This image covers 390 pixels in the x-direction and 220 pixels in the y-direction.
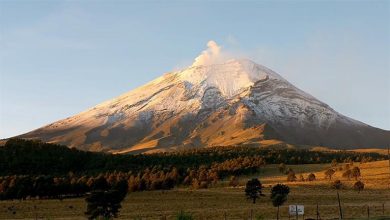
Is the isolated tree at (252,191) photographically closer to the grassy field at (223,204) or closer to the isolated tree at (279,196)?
the grassy field at (223,204)

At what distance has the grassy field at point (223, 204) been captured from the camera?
2320 inches

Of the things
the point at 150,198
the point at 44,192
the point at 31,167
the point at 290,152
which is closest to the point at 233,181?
the point at 150,198

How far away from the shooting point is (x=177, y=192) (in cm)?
9444

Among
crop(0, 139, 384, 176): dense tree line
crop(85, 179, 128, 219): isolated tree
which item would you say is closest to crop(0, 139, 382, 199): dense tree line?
crop(0, 139, 384, 176): dense tree line

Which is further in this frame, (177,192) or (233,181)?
(233,181)

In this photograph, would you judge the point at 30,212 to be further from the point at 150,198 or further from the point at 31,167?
the point at 31,167

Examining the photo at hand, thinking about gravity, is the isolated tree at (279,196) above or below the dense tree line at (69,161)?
below

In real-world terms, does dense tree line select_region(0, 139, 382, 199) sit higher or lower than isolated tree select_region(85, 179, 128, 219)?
higher

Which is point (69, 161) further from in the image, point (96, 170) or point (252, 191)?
point (252, 191)

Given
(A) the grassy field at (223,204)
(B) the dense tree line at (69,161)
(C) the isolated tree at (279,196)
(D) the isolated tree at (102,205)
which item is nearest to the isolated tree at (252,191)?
(A) the grassy field at (223,204)

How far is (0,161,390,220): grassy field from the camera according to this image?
5894 centimetres

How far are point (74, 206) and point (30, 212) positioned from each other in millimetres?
7906

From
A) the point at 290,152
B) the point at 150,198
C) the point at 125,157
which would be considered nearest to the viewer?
the point at 150,198

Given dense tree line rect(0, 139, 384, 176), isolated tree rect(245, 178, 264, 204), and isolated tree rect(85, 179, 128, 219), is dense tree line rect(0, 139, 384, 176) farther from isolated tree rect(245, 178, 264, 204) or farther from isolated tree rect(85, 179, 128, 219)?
isolated tree rect(85, 179, 128, 219)
